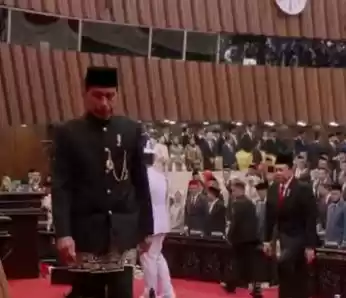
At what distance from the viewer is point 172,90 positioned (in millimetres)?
14602

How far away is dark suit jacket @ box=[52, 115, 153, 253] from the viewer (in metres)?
3.66

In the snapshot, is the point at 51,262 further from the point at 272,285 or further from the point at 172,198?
the point at 272,285

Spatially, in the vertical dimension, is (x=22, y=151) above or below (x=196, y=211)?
above

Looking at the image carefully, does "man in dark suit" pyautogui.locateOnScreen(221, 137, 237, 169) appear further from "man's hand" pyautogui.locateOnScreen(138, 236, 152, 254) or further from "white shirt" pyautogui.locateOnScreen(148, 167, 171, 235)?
"man's hand" pyautogui.locateOnScreen(138, 236, 152, 254)

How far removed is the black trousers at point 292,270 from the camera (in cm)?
745

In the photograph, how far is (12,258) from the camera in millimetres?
9836

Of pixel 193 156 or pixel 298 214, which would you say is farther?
pixel 193 156

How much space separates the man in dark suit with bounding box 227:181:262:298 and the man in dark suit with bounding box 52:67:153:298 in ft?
17.5

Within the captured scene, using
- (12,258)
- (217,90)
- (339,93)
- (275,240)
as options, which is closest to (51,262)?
(12,258)

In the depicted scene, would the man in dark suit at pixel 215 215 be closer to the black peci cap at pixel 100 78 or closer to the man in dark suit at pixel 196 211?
the man in dark suit at pixel 196 211

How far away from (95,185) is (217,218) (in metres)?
6.73

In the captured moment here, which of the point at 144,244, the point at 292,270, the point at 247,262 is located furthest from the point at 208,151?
the point at 144,244

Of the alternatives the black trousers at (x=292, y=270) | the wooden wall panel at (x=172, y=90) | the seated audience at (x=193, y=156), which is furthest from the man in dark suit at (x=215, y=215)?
the wooden wall panel at (x=172, y=90)

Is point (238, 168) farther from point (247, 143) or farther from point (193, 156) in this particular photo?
point (193, 156)
